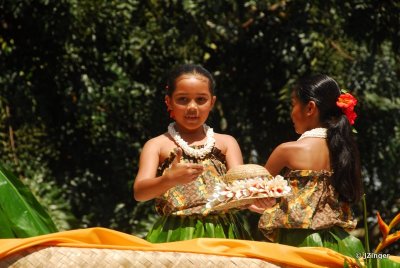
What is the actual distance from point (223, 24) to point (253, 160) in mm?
956

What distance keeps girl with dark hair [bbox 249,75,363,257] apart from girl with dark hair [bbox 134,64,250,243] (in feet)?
0.54

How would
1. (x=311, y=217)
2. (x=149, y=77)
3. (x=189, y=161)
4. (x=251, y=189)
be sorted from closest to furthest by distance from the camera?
(x=251, y=189)
(x=311, y=217)
(x=189, y=161)
(x=149, y=77)

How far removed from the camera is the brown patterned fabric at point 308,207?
3783 mm

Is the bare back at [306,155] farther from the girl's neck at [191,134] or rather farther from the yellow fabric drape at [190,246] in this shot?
the yellow fabric drape at [190,246]

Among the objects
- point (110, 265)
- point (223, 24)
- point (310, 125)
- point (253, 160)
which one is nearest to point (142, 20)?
point (223, 24)

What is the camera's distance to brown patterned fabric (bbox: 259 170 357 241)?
149 inches

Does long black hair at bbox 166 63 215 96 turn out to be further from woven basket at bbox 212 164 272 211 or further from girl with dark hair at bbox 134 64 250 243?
woven basket at bbox 212 164 272 211

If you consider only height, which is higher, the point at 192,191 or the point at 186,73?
the point at 186,73

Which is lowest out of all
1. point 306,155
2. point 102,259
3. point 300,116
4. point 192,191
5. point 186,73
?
point 102,259

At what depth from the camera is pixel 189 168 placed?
3520mm

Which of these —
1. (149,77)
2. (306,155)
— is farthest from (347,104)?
(149,77)

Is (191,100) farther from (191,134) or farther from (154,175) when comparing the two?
(154,175)

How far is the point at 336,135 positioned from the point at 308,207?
0.94ft

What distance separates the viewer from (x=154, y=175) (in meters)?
3.82
